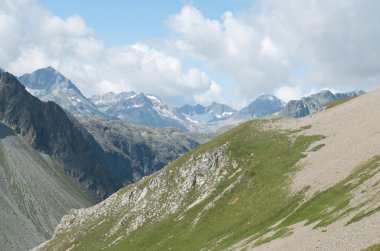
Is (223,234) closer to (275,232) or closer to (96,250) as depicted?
(275,232)

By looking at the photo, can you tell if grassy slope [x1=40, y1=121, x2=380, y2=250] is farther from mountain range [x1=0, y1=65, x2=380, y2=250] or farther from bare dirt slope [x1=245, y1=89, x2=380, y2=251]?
bare dirt slope [x1=245, y1=89, x2=380, y2=251]

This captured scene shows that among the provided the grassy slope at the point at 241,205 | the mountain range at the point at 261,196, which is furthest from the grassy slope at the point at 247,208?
the mountain range at the point at 261,196

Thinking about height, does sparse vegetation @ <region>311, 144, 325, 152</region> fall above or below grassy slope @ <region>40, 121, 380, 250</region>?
above

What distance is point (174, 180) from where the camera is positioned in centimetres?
12425

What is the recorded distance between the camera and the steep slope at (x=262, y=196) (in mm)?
62225

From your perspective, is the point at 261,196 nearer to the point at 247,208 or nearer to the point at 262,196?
the point at 262,196

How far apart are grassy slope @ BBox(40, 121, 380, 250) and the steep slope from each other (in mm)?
280

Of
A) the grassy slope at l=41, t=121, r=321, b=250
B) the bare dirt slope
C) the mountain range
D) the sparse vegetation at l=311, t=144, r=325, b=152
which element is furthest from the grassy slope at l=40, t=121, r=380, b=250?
the bare dirt slope

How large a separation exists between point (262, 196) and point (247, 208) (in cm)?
360

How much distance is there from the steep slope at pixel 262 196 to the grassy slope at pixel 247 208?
0.92 feet

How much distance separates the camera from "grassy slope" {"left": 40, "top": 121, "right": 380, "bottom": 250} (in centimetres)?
7319

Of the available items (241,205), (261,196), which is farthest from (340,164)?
(241,205)

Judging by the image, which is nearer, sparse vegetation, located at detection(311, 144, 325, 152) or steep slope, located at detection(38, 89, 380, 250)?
steep slope, located at detection(38, 89, 380, 250)

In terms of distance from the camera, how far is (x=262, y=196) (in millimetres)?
92875
